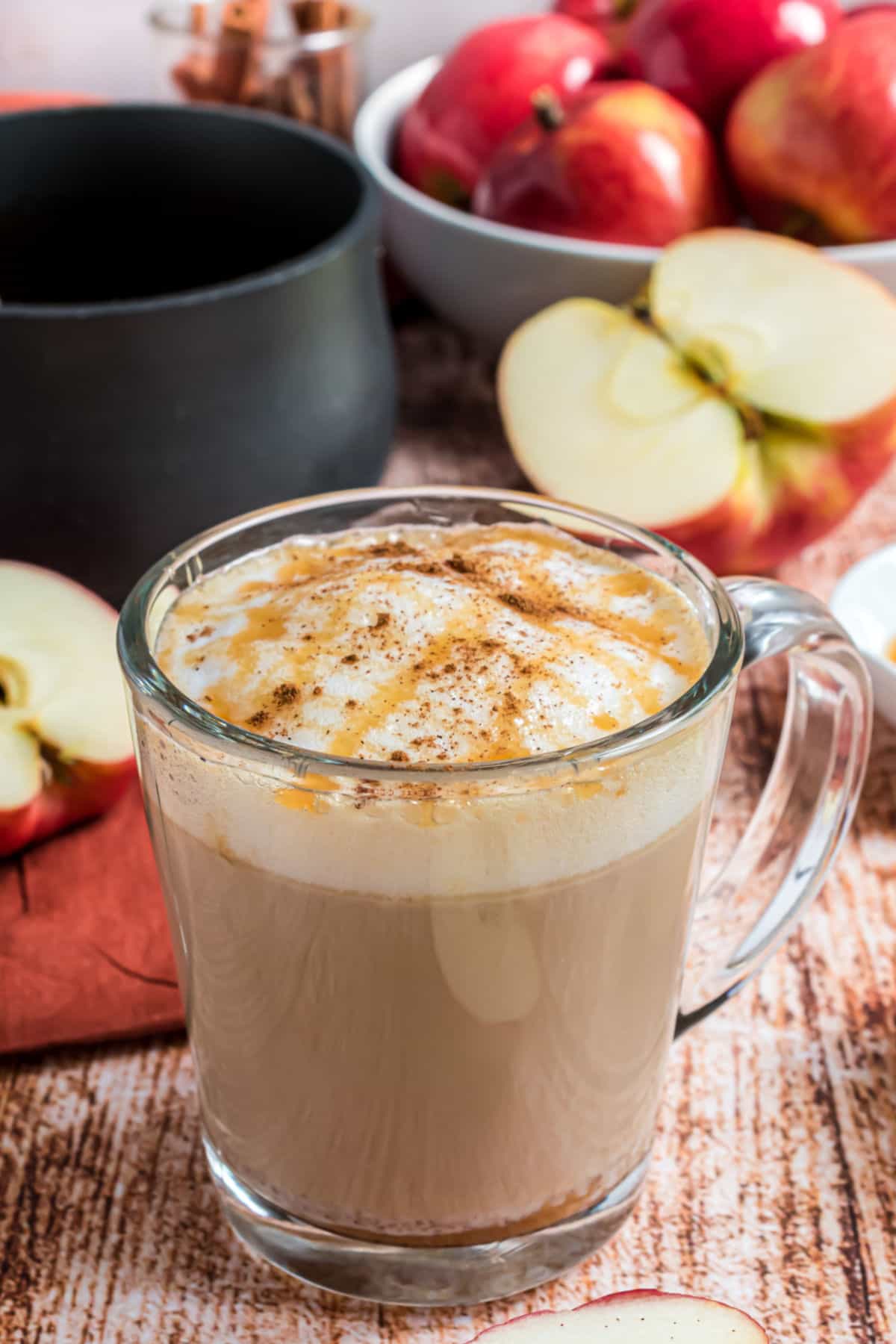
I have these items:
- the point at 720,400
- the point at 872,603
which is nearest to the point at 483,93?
the point at 720,400

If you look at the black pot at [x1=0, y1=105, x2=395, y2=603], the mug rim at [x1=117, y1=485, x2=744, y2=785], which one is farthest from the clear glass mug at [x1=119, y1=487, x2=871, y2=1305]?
the black pot at [x1=0, y1=105, x2=395, y2=603]

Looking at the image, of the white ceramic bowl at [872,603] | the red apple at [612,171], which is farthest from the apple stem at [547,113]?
the white ceramic bowl at [872,603]

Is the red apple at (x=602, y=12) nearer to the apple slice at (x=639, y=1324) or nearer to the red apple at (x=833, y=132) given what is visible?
the red apple at (x=833, y=132)

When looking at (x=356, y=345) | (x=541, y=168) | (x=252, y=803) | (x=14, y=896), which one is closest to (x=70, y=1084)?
(x=14, y=896)

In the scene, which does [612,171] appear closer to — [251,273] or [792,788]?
[251,273]

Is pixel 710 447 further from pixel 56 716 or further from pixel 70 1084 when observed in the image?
pixel 70 1084

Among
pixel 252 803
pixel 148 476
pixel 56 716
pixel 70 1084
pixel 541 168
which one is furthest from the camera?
pixel 541 168
